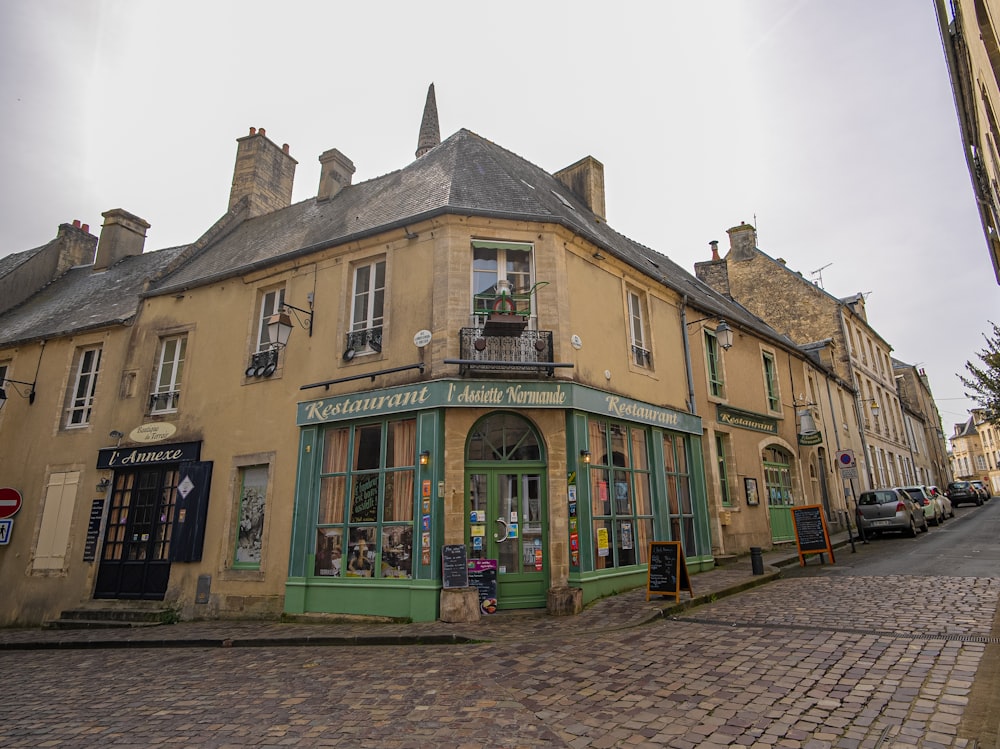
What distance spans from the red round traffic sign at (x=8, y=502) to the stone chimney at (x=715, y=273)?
19.8 metres

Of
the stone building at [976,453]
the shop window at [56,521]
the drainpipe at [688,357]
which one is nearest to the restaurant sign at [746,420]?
the drainpipe at [688,357]

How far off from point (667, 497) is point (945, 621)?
4.94 m

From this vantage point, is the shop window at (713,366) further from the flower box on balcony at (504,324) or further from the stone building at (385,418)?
the flower box on balcony at (504,324)

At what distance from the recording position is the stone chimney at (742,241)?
81.0ft

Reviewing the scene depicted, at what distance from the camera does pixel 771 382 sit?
16.4 meters

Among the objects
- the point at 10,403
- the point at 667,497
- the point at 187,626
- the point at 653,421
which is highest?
the point at 10,403

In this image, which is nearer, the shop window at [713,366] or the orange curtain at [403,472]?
the orange curtain at [403,472]

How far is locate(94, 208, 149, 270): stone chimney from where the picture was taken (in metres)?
16.7

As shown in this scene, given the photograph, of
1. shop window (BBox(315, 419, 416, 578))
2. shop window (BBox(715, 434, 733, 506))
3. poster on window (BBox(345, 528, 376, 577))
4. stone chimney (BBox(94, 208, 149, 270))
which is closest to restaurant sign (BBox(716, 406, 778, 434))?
shop window (BBox(715, 434, 733, 506))

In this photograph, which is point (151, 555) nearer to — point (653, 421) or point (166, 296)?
point (166, 296)

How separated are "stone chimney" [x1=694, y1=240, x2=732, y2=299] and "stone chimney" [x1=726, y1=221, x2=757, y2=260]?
16.0 ft

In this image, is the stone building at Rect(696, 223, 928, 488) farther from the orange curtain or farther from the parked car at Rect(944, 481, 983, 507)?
the orange curtain

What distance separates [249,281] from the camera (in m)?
11.3

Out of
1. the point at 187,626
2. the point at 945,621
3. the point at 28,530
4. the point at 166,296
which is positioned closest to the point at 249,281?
the point at 166,296
